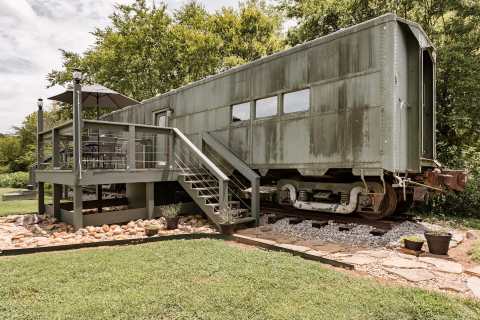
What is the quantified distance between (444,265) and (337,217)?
298 centimetres

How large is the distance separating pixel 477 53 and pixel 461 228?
6.27 m

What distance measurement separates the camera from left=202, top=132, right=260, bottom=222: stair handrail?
22.7 ft

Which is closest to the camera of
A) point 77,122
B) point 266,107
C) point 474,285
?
point 474,285

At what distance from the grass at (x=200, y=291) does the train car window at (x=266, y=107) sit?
3.94 meters

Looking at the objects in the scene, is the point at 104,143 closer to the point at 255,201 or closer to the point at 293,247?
the point at 255,201

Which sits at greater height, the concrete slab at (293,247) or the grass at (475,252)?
the grass at (475,252)

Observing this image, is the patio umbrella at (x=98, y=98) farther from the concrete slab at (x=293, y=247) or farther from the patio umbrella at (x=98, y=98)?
the concrete slab at (x=293, y=247)

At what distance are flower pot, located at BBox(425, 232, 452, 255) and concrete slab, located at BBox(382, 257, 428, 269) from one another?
536 mm

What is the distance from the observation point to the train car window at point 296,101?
6.80 metres

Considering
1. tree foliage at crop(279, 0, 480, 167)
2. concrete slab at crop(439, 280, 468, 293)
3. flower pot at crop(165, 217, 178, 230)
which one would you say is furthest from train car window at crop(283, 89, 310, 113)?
tree foliage at crop(279, 0, 480, 167)

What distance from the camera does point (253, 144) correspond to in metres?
7.89

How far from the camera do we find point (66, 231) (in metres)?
6.70

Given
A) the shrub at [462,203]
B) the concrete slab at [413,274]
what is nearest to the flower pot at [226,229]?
the concrete slab at [413,274]

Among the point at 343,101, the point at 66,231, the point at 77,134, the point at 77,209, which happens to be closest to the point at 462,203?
the point at 343,101
